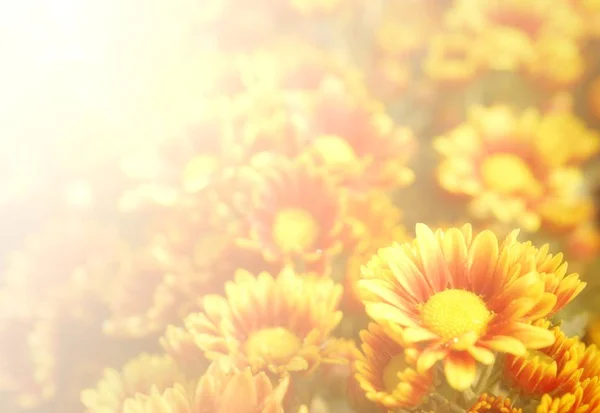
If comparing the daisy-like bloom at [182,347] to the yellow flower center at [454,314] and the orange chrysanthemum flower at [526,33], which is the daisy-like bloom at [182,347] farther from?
the orange chrysanthemum flower at [526,33]

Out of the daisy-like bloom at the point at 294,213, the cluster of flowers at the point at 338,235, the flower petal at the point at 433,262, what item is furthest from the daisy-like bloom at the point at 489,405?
the daisy-like bloom at the point at 294,213

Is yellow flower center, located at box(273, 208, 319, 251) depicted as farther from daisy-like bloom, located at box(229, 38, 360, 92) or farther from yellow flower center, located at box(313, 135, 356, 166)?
daisy-like bloom, located at box(229, 38, 360, 92)

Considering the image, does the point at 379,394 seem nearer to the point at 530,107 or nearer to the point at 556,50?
the point at 530,107

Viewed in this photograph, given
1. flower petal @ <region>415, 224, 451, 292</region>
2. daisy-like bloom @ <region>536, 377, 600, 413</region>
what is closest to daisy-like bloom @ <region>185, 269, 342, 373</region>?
flower petal @ <region>415, 224, 451, 292</region>

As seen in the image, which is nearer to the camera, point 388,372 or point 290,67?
point 388,372

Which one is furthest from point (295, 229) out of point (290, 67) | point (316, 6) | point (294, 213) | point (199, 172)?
point (316, 6)

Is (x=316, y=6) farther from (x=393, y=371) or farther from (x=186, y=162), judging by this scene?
(x=393, y=371)
